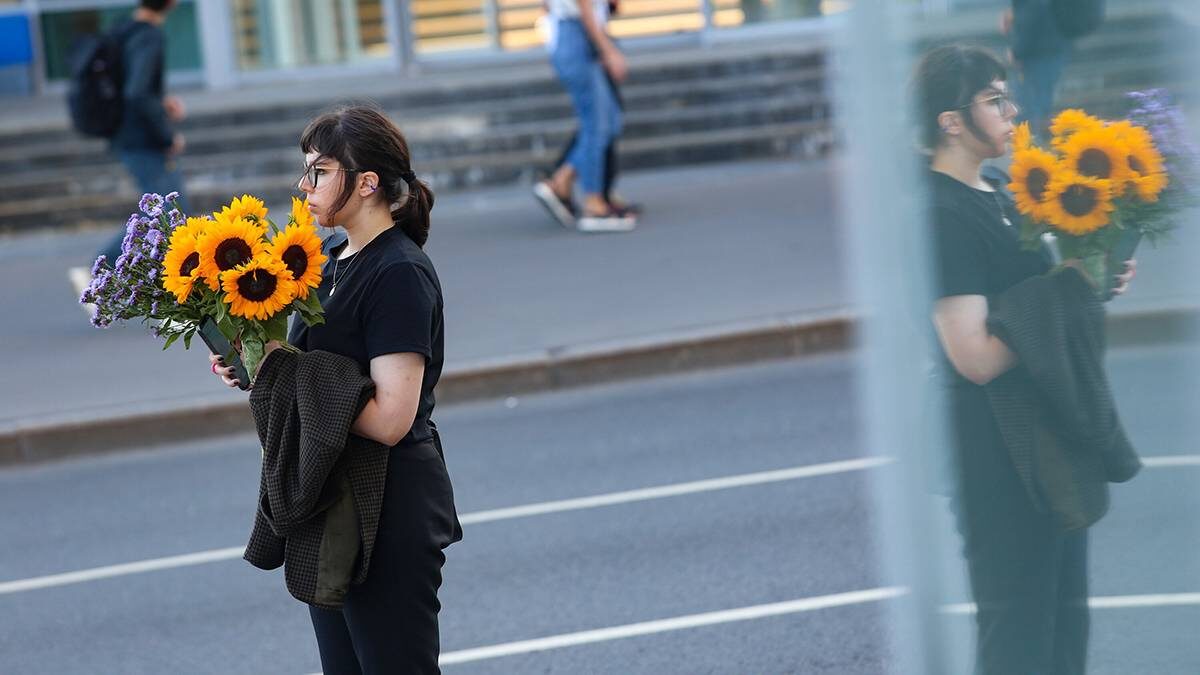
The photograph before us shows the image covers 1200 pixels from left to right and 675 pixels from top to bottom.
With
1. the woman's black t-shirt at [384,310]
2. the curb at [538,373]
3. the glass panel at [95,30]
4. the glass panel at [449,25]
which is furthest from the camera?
the glass panel at [95,30]

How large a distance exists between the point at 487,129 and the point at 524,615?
10.3 metres

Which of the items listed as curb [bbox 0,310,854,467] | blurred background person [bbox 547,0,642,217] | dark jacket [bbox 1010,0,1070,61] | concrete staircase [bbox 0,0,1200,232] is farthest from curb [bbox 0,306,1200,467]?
dark jacket [bbox 1010,0,1070,61]

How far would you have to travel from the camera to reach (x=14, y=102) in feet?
59.7

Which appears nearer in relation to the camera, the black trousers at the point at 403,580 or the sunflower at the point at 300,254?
the sunflower at the point at 300,254

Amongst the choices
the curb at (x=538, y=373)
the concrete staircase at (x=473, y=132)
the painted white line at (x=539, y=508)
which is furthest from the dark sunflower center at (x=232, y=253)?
the concrete staircase at (x=473, y=132)

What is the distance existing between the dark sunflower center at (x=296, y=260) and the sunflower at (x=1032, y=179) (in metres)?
1.40

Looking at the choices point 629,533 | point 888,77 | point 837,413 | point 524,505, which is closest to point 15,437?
point 524,505

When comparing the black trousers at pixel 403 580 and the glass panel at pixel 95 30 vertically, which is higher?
the glass panel at pixel 95 30

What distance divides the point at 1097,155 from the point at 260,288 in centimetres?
161

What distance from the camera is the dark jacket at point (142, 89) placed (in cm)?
1012

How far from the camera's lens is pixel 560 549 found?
6172mm

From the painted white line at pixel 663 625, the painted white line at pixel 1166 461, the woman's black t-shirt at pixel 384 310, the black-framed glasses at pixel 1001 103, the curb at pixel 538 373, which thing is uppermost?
the black-framed glasses at pixel 1001 103

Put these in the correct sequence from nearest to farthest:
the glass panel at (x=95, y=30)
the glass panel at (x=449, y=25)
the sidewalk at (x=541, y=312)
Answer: the sidewalk at (x=541, y=312)
the glass panel at (x=449, y=25)
the glass panel at (x=95, y=30)

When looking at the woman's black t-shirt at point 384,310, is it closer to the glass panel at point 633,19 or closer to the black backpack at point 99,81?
the black backpack at point 99,81
